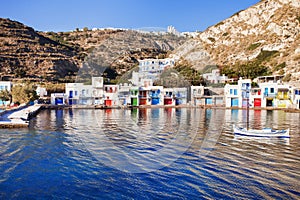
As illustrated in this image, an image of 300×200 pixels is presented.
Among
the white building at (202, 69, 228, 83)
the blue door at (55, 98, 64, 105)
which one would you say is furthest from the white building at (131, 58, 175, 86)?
the blue door at (55, 98, 64, 105)

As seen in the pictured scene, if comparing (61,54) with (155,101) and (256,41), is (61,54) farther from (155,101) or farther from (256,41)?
(256,41)

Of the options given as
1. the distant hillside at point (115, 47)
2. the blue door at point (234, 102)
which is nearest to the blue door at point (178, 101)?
the blue door at point (234, 102)

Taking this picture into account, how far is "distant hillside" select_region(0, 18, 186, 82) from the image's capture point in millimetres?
72688

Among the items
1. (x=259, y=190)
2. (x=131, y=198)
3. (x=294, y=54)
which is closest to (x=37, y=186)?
(x=131, y=198)

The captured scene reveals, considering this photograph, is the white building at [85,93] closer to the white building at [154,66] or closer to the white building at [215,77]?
the white building at [154,66]

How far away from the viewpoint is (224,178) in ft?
36.7

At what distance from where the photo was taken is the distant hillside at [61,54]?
72.7m

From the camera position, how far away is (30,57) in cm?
8506

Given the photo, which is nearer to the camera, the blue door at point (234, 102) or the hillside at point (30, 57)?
the blue door at point (234, 102)

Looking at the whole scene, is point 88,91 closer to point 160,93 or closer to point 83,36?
point 160,93

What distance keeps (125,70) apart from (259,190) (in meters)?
81.3

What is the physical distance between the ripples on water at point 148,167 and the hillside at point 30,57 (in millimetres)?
62142

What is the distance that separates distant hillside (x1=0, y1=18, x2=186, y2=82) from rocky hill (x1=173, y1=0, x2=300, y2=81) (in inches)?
414

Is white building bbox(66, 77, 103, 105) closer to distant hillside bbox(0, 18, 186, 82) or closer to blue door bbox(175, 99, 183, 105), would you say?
distant hillside bbox(0, 18, 186, 82)
